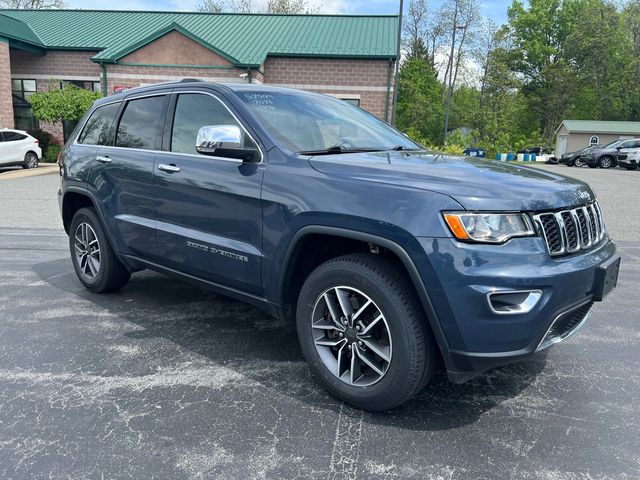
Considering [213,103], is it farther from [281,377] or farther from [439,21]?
[439,21]

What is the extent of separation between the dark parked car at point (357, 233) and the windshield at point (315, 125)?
0.02 metres

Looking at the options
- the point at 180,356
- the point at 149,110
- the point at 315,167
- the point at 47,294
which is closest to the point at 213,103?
the point at 149,110

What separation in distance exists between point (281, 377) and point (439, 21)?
2352 inches

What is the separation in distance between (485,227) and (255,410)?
1.62 metres

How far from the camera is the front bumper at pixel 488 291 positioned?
7.84ft

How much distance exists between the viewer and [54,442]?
259 centimetres

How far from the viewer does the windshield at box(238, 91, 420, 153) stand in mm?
3387

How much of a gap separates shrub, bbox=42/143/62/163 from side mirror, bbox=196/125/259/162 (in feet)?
78.6

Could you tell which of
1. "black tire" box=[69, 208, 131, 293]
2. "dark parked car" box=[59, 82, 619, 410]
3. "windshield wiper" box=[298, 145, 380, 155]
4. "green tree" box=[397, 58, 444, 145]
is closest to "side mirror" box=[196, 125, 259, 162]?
"dark parked car" box=[59, 82, 619, 410]

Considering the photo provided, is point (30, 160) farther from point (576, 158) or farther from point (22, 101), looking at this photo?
point (576, 158)

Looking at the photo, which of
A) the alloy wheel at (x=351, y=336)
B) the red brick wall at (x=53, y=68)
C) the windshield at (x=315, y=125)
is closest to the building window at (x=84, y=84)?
the red brick wall at (x=53, y=68)

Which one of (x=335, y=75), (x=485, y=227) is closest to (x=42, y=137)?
(x=335, y=75)

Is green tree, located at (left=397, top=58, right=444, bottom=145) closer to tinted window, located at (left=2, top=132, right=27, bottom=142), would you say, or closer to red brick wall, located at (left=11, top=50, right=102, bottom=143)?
red brick wall, located at (left=11, top=50, right=102, bottom=143)

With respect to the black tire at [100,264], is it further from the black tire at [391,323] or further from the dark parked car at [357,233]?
the black tire at [391,323]
